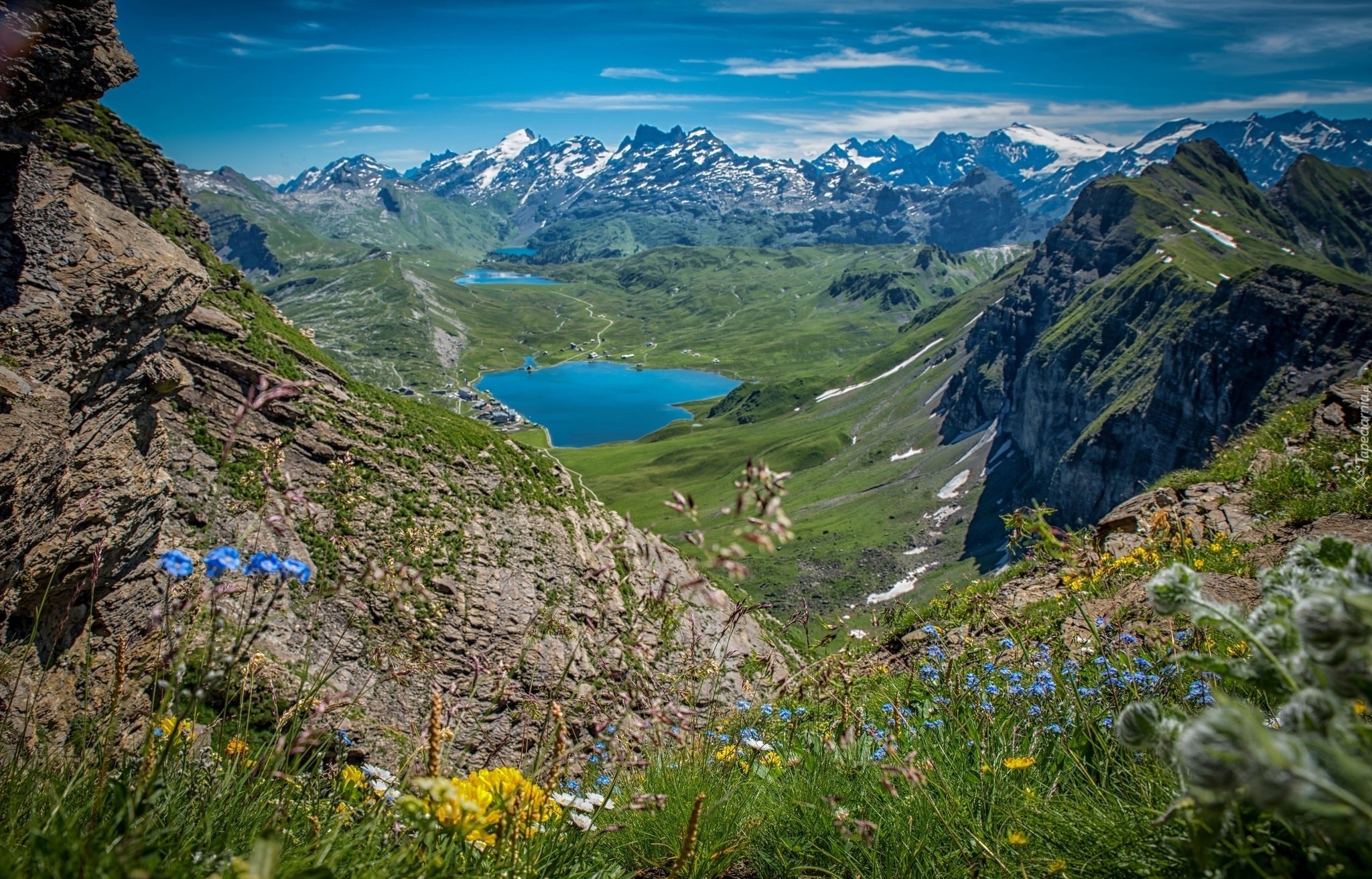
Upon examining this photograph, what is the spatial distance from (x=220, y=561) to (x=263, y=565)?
0.16 metres

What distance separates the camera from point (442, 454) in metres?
29.5

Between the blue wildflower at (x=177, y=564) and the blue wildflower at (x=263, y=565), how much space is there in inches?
8.7

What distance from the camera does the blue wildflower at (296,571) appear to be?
322 centimetres

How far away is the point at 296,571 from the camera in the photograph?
324cm

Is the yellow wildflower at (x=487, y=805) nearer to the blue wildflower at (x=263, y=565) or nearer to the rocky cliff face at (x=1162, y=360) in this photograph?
the blue wildflower at (x=263, y=565)

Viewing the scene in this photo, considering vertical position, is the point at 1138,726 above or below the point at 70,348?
below

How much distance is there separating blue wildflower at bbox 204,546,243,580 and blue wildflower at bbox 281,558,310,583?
20 centimetres

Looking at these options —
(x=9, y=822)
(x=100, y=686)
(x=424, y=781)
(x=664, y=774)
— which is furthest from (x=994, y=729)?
(x=100, y=686)

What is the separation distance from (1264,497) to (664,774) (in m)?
9.55

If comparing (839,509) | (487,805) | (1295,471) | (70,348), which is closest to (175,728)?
(487,805)

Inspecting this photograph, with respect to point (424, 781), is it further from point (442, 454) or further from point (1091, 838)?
point (442, 454)

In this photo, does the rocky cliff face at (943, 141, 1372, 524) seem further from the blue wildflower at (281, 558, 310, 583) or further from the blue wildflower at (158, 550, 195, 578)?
the blue wildflower at (158, 550, 195, 578)

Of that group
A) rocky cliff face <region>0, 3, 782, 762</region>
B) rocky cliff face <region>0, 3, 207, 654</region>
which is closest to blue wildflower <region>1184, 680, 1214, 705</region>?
rocky cliff face <region>0, 3, 782, 762</region>

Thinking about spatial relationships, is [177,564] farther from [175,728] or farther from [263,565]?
[175,728]
